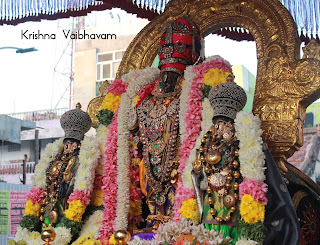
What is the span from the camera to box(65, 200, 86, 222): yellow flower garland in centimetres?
345

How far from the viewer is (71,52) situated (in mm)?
19031

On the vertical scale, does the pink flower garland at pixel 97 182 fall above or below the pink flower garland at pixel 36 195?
above

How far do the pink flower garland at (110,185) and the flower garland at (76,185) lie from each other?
113mm

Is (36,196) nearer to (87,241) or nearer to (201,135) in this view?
(87,241)

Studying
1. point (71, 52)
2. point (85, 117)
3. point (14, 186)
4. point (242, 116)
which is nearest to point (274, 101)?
point (242, 116)

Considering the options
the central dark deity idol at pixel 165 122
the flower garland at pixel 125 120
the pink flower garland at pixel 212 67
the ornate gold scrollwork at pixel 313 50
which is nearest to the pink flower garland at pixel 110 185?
the flower garland at pixel 125 120

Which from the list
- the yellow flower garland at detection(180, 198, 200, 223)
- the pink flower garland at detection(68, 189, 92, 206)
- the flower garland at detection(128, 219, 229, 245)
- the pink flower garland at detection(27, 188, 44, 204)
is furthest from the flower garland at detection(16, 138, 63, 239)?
the yellow flower garland at detection(180, 198, 200, 223)

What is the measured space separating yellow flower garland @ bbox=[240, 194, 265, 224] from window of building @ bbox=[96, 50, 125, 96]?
1431 centimetres

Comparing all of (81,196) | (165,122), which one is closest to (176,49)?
(165,122)

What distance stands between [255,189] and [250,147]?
286 millimetres

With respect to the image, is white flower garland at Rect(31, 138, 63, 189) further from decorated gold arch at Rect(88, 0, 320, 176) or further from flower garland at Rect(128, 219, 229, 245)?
decorated gold arch at Rect(88, 0, 320, 176)

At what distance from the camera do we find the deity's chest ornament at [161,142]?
3.29 metres

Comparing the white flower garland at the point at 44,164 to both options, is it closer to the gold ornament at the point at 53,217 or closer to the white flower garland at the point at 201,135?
the gold ornament at the point at 53,217

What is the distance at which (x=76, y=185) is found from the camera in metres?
3.53
